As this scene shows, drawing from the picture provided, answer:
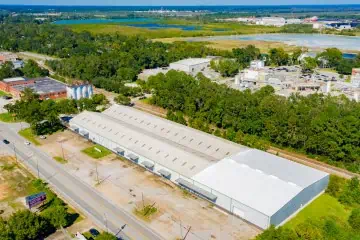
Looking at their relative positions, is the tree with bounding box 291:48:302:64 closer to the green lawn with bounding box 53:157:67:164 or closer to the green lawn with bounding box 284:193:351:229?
the green lawn with bounding box 284:193:351:229

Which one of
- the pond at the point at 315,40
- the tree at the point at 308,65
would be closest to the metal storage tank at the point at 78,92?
the tree at the point at 308,65

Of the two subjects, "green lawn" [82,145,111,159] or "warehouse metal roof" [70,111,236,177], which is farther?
"green lawn" [82,145,111,159]

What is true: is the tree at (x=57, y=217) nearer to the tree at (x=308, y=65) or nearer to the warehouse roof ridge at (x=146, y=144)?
the warehouse roof ridge at (x=146, y=144)

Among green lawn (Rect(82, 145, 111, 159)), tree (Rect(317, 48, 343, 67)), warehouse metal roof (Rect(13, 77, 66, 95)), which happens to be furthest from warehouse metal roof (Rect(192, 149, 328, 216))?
tree (Rect(317, 48, 343, 67))

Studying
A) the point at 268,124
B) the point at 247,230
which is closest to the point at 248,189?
the point at 247,230

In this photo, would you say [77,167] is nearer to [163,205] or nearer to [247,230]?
[163,205]

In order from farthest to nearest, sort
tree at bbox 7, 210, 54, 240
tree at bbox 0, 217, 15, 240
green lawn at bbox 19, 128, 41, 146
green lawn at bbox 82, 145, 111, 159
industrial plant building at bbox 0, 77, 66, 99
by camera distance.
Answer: industrial plant building at bbox 0, 77, 66, 99 → green lawn at bbox 19, 128, 41, 146 → green lawn at bbox 82, 145, 111, 159 → tree at bbox 7, 210, 54, 240 → tree at bbox 0, 217, 15, 240
